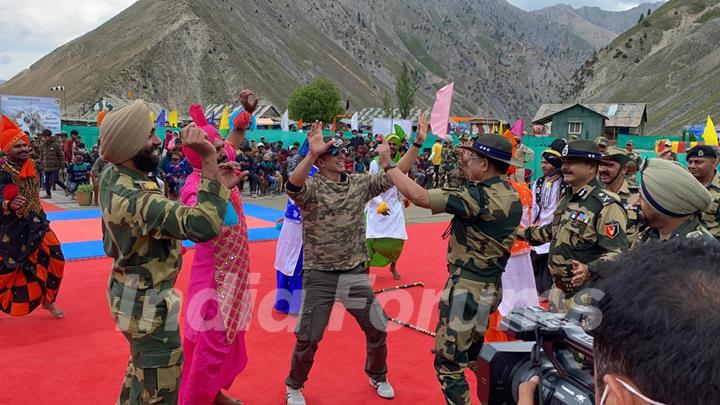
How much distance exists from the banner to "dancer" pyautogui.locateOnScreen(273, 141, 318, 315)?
62.3ft

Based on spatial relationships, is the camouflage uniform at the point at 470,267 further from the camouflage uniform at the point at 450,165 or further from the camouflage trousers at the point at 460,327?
the camouflage uniform at the point at 450,165

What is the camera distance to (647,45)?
71.7m

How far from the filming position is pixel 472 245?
3230 mm

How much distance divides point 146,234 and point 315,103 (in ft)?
208

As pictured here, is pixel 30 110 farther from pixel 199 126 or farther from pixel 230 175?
pixel 230 175

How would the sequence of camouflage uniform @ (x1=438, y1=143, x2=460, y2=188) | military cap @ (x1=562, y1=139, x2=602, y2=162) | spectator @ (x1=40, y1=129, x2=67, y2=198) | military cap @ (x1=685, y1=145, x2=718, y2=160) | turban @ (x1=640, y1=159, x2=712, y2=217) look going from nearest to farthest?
turban @ (x1=640, y1=159, x2=712, y2=217)
military cap @ (x1=562, y1=139, x2=602, y2=162)
military cap @ (x1=685, y1=145, x2=718, y2=160)
camouflage uniform @ (x1=438, y1=143, x2=460, y2=188)
spectator @ (x1=40, y1=129, x2=67, y2=198)

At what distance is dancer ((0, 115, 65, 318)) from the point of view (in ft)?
16.9

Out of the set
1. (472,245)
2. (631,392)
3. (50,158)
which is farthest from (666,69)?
(631,392)

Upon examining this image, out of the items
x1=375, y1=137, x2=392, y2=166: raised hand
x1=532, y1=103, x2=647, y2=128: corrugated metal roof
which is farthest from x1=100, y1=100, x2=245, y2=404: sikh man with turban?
x1=532, y1=103, x2=647, y2=128: corrugated metal roof

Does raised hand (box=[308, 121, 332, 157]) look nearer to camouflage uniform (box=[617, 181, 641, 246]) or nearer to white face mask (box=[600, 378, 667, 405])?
camouflage uniform (box=[617, 181, 641, 246])

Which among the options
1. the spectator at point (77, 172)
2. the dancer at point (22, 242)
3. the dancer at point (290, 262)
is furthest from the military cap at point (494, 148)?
the spectator at point (77, 172)

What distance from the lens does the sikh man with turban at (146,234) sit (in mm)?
2357

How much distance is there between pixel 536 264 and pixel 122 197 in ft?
16.6

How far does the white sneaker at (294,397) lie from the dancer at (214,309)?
333mm
